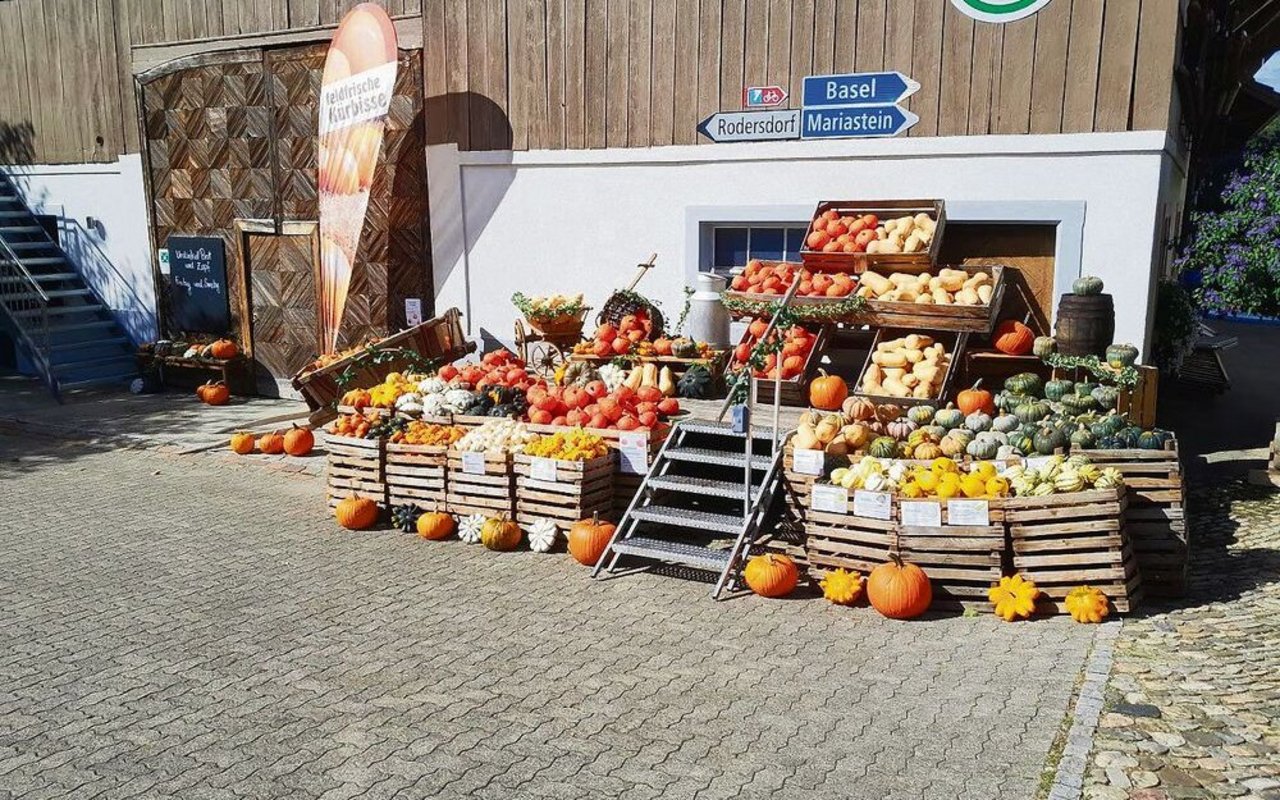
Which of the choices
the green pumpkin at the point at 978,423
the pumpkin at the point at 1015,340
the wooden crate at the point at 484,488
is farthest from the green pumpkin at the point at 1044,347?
the wooden crate at the point at 484,488

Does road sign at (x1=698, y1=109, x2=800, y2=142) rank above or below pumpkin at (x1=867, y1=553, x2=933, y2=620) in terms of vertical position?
above

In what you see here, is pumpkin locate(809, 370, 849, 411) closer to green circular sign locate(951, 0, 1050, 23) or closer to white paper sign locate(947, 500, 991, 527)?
white paper sign locate(947, 500, 991, 527)

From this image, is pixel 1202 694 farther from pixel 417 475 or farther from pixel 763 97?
pixel 763 97

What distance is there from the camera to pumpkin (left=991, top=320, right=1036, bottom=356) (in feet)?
33.0

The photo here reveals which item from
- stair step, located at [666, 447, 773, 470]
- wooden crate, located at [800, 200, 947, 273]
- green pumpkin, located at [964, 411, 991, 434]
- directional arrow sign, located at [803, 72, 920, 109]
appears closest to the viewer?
stair step, located at [666, 447, 773, 470]

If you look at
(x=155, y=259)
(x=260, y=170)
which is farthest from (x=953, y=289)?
(x=155, y=259)

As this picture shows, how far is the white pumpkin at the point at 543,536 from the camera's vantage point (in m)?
8.51

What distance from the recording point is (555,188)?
13.1m

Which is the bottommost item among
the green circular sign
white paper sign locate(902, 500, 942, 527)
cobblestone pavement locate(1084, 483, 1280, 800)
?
cobblestone pavement locate(1084, 483, 1280, 800)

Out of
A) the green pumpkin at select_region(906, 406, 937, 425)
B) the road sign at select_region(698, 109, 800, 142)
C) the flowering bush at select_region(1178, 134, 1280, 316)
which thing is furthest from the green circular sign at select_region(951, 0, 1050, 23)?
the green pumpkin at select_region(906, 406, 937, 425)

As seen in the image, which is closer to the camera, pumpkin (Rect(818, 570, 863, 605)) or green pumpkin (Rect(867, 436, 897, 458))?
pumpkin (Rect(818, 570, 863, 605))

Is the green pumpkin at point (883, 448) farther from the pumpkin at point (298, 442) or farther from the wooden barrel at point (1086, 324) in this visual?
the pumpkin at point (298, 442)

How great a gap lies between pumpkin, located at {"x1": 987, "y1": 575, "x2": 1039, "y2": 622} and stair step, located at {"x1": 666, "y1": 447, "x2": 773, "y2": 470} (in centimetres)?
209

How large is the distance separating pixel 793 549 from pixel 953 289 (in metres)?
3.68
